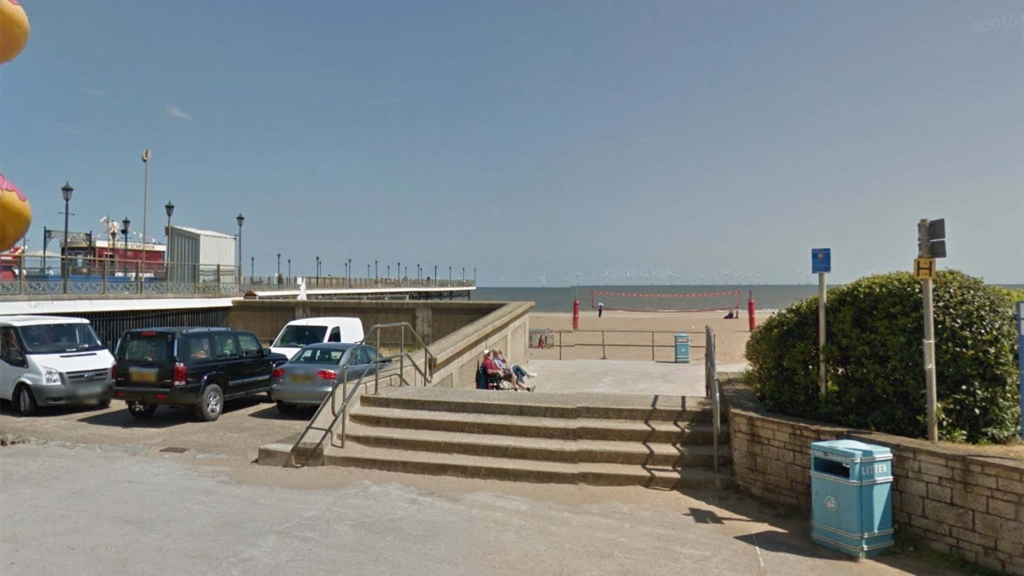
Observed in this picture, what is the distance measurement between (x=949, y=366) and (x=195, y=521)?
22.7 feet

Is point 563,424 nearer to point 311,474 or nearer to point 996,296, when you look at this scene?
point 311,474

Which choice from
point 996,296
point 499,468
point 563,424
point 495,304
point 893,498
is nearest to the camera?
point 893,498

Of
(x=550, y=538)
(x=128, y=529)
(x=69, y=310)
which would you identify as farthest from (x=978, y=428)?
(x=69, y=310)

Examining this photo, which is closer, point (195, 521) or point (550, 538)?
point (550, 538)

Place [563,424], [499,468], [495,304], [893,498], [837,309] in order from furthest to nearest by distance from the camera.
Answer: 1. [495,304]
2. [563,424]
3. [499,468]
4. [837,309]
5. [893,498]

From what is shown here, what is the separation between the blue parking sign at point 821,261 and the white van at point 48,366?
39.6 ft

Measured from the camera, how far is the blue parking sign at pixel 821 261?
7.20 meters

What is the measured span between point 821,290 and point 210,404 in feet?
32.7

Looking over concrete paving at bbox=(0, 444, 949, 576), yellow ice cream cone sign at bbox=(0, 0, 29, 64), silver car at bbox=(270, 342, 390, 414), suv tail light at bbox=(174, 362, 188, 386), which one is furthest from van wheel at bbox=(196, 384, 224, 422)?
yellow ice cream cone sign at bbox=(0, 0, 29, 64)

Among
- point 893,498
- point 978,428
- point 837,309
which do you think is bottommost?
point 893,498

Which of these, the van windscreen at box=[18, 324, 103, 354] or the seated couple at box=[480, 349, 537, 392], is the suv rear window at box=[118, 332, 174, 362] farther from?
the seated couple at box=[480, 349, 537, 392]

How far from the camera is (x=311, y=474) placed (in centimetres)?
797

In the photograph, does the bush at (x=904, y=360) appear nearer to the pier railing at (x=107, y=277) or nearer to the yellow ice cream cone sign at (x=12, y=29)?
the yellow ice cream cone sign at (x=12, y=29)

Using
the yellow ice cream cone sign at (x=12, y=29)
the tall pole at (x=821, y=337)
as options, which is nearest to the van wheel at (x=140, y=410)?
the yellow ice cream cone sign at (x=12, y=29)
